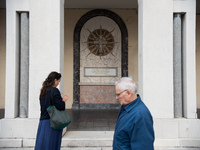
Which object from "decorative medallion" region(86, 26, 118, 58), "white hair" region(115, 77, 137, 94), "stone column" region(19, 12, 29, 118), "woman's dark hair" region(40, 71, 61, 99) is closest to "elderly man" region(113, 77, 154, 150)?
"white hair" region(115, 77, 137, 94)

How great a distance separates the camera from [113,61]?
10188 mm

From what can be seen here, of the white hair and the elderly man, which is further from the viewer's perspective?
the white hair

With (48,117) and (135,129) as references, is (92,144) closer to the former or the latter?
(48,117)

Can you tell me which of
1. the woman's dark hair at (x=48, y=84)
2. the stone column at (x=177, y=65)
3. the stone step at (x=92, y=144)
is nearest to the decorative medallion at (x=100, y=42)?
the stone column at (x=177, y=65)

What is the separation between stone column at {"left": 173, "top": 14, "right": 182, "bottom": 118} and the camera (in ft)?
17.7

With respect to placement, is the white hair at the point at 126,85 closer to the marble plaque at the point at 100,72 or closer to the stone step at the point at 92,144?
→ the stone step at the point at 92,144

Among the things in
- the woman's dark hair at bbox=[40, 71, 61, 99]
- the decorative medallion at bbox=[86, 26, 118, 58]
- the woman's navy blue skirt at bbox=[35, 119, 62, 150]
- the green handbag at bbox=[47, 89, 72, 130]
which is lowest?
the woman's navy blue skirt at bbox=[35, 119, 62, 150]

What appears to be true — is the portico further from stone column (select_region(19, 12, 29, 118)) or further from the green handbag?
the green handbag

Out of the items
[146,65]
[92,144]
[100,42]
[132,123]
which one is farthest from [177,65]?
[100,42]

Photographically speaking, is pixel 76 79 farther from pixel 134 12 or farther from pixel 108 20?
pixel 134 12

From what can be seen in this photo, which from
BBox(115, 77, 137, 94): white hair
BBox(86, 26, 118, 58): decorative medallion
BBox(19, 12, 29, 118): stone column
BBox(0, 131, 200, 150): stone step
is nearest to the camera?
BBox(115, 77, 137, 94): white hair

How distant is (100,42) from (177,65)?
523 centimetres

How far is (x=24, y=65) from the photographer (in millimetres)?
5344

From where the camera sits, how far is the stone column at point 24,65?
17.5 ft
